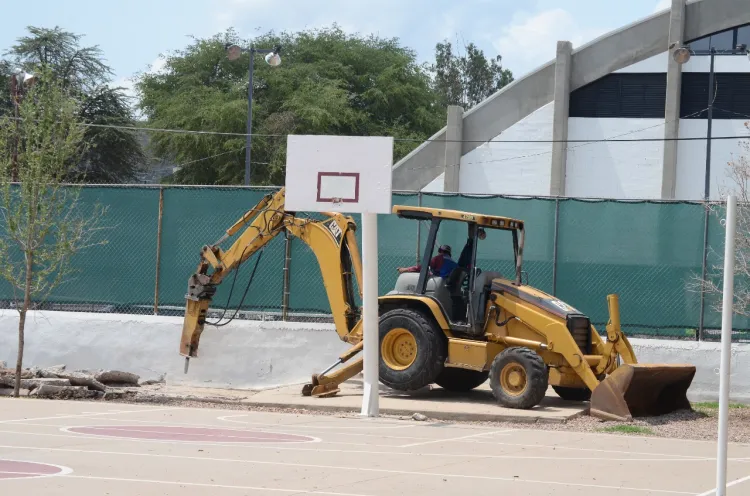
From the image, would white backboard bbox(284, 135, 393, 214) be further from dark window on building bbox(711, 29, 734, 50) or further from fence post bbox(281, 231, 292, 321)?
dark window on building bbox(711, 29, 734, 50)

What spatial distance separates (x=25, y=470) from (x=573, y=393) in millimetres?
9497

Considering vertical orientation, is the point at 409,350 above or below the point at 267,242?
below

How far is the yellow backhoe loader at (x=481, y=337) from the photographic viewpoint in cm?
1573

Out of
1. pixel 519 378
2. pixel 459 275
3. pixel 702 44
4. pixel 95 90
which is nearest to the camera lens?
pixel 519 378

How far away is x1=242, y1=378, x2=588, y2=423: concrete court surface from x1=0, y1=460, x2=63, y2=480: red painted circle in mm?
6677

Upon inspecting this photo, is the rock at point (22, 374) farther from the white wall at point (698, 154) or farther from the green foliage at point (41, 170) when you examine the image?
the white wall at point (698, 154)

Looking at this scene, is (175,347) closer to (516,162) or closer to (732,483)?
(732,483)

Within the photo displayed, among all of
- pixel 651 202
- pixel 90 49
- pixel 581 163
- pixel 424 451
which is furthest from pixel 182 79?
pixel 424 451

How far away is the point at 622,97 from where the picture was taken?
42188 millimetres

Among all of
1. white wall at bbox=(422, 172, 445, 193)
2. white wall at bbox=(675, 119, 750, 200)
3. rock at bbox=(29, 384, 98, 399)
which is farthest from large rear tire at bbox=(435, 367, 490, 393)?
white wall at bbox=(422, 172, 445, 193)

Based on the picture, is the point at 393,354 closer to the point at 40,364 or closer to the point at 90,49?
the point at 40,364

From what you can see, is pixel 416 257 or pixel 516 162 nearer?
pixel 416 257

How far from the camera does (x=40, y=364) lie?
802 inches

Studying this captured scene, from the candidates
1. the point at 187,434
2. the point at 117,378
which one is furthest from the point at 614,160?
the point at 187,434
